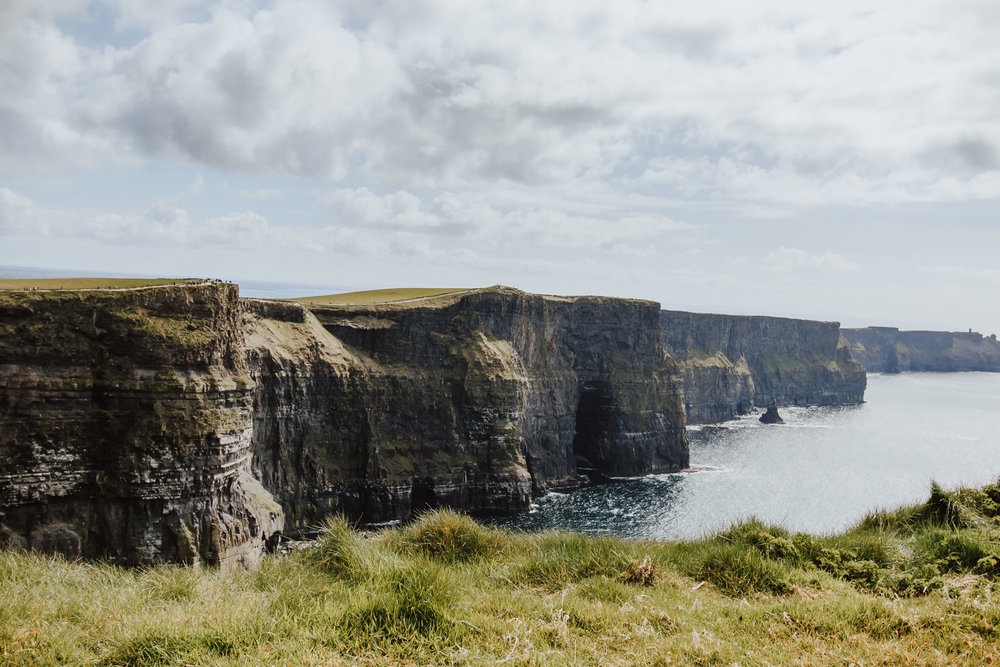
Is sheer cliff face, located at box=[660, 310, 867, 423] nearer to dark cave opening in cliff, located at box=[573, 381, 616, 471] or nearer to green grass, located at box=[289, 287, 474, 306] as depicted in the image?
dark cave opening in cliff, located at box=[573, 381, 616, 471]

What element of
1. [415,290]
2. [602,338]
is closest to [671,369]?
[602,338]

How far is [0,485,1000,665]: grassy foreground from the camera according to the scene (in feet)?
19.6

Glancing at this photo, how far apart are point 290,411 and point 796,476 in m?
67.8

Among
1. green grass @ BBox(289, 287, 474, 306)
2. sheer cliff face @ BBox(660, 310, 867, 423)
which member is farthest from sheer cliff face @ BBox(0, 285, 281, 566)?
sheer cliff face @ BBox(660, 310, 867, 423)

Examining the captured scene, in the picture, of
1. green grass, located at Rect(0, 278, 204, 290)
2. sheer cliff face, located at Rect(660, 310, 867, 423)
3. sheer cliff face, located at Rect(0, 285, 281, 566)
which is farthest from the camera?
sheer cliff face, located at Rect(660, 310, 867, 423)

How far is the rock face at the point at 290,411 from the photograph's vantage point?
33250mm

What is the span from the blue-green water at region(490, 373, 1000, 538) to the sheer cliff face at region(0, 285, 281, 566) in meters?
23.6

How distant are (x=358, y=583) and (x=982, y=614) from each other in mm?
7126

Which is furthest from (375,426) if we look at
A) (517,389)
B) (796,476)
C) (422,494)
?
(796,476)

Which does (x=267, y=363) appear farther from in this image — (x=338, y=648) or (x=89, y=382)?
(x=338, y=648)

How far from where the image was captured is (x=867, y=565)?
8.73 meters

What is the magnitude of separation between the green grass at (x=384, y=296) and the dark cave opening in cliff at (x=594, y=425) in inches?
991

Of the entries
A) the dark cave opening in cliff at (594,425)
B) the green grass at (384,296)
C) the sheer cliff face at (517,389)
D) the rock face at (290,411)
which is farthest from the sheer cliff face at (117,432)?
the dark cave opening in cliff at (594,425)

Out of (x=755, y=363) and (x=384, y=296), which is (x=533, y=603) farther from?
(x=755, y=363)
